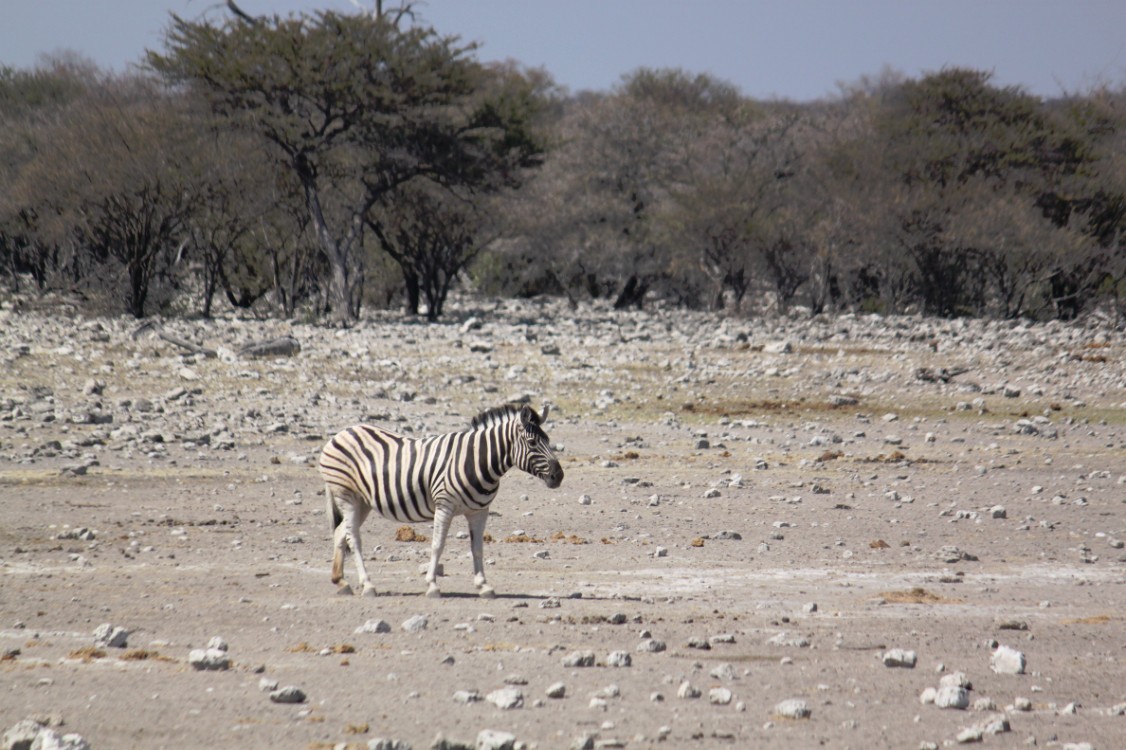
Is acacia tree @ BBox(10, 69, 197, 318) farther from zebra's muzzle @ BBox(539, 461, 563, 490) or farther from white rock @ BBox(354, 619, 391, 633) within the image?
white rock @ BBox(354, 619, 391, 633)

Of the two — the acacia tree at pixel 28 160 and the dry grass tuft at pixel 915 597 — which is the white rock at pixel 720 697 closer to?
the dry grass tuft at pixel 915 597

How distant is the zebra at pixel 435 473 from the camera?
895 centimetres

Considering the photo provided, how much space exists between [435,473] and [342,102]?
90.1ft

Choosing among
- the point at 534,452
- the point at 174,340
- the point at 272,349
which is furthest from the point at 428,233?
the point at 534,452

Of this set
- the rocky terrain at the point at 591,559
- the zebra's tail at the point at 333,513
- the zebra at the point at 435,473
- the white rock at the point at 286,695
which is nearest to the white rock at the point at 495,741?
the rocky terrain at the point at 591,559

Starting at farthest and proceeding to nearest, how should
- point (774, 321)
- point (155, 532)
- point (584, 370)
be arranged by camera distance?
1. point (774, 321)
2. point (584, 370)
3. point (155, 532)

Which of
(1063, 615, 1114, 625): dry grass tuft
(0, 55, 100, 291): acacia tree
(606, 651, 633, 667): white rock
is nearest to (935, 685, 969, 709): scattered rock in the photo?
(606, 651, 633, 667): white rock

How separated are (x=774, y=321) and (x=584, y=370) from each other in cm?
1394

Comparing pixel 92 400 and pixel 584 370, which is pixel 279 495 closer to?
pixel 92 400

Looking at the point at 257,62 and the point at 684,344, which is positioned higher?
the point at 257,62

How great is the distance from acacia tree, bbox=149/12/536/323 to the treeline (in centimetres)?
7

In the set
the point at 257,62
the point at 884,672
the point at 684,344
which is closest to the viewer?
the point at 884,672

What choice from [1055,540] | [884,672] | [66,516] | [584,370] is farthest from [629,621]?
[584,370]

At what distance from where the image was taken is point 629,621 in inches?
320
